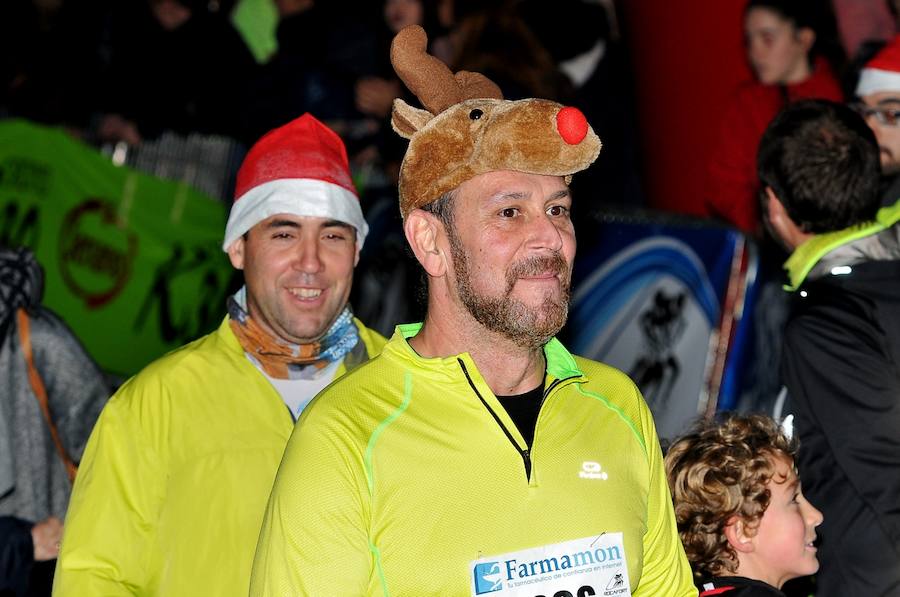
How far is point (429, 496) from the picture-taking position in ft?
9.68

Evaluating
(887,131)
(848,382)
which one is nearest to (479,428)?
(848,382)

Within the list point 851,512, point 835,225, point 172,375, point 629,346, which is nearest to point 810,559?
point 851,512

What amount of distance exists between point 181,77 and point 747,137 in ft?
13.0

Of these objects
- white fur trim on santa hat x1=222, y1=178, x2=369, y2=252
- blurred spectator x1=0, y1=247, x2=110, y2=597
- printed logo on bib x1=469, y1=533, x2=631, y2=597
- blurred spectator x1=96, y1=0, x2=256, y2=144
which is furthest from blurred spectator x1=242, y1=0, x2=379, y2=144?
printed logo on bib x1=469, y1=533, x2=631, y2=597

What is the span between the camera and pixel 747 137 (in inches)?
280

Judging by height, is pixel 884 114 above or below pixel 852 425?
above

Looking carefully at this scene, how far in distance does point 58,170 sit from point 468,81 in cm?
567

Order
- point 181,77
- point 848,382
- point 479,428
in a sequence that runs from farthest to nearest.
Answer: point 181,77
point 848,382
point 479,428

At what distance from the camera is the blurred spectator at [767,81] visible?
276 inches

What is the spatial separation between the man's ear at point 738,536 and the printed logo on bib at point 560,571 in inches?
28.2

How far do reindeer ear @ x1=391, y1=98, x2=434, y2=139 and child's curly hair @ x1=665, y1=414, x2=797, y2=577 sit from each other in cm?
124

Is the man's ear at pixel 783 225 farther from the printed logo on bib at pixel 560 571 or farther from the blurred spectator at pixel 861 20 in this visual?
the blurred spectator at pixel 861 20

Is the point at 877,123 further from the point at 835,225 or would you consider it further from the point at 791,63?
the point at 791,63

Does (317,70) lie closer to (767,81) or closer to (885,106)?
(767,81)
